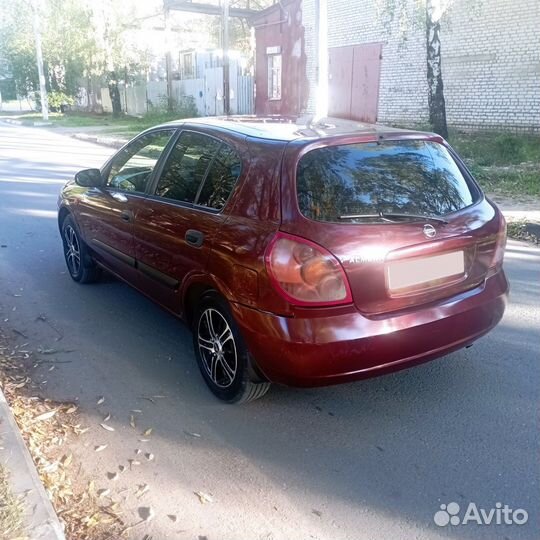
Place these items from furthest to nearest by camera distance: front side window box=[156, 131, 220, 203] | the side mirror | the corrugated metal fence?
the corrugated metal fence < the side mirror < front side window box=[156, 131, 220, 203]

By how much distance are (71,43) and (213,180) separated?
3095 cm

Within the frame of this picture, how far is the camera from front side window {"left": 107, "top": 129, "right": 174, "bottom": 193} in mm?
4156

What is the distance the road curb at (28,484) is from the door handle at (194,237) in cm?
135

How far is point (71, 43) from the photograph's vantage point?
1192 inches

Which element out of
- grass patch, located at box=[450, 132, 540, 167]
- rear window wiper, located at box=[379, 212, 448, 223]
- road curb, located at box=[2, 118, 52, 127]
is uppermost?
rear window wiper, located at box=[379, 212, 448, 223]

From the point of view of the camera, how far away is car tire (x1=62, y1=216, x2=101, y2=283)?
5332mm

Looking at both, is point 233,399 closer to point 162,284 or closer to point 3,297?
point 162,284

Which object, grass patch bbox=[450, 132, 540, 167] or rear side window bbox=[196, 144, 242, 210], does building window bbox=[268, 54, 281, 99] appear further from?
rear side window bbox=[196, 144, 242, 210]

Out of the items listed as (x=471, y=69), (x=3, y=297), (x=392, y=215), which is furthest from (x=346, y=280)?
(x=471, y=69)

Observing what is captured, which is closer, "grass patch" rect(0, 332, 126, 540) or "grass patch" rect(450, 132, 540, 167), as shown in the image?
"grass patch" rect(0, 332, 126, 540)

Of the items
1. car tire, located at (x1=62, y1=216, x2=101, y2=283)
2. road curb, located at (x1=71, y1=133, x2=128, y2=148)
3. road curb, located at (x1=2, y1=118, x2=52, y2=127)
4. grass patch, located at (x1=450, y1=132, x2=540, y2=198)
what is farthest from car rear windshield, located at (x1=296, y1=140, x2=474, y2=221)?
road curb, located at (x1=2, y1=118, x2=52, y2=127)

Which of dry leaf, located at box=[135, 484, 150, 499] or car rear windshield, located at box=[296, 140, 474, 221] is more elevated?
car rear windshield, located at box=[296, 140, 474, 221]

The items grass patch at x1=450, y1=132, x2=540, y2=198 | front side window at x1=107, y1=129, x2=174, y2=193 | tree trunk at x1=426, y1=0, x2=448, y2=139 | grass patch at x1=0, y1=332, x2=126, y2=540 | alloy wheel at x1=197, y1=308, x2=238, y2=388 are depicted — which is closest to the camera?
grass patch at x1=0, y1=332, x2=126, y2=540

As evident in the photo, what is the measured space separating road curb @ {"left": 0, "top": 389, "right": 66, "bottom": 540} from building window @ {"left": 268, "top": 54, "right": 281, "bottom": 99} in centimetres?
2262
